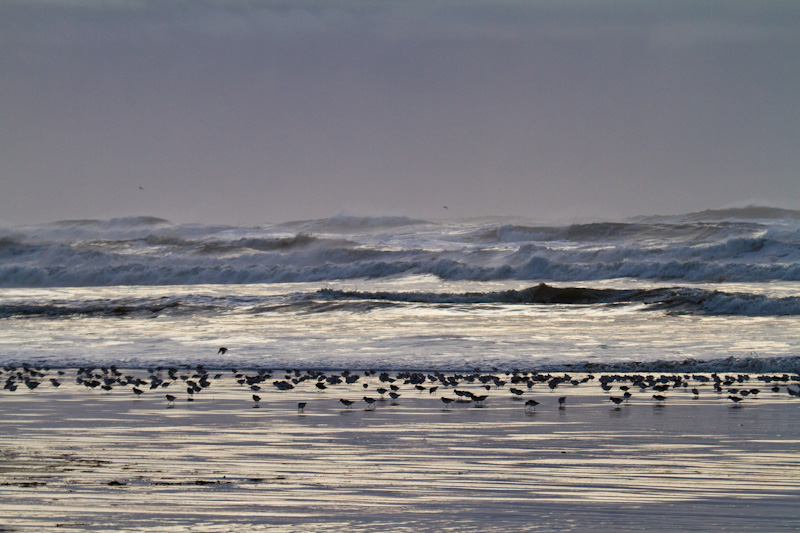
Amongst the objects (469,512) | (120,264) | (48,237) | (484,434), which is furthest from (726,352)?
(48,237)

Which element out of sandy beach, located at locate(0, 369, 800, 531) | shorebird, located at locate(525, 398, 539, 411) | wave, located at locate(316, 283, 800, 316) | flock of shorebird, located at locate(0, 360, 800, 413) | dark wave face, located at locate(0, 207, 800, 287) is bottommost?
sandy beach, located at locate(0, 369, 800, 531)

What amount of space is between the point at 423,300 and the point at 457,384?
1738 cm

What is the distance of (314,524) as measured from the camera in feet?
18.6

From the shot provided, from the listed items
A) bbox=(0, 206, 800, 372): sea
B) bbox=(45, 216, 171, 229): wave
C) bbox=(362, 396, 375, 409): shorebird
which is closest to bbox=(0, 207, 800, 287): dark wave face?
bbox=(0, 206, 800, 372): sea

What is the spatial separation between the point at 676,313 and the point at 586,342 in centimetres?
728

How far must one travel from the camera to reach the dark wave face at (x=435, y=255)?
3897 centimetres

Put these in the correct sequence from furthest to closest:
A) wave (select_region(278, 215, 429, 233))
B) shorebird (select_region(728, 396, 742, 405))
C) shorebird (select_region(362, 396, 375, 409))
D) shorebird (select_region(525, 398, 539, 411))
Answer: wave (select_region(278, 215, 429, 233)) → shorebird (select_region(728, 396, 742, 405)) → shorebird (select_region(362, 396, 375, 409)) → shorebird (select_region(525, 398, 539, 411))

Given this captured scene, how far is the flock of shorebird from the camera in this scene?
12250 millimetres

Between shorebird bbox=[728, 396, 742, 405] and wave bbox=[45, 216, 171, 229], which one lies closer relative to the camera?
shorebird bbox=[728, 396, 742, 405]

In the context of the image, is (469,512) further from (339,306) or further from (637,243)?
(637,243)

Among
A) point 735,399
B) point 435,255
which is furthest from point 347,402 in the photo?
point 435,255

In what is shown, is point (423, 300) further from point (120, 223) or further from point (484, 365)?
point (120, 223)

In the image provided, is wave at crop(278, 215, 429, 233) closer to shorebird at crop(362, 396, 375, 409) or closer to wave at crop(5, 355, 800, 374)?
wave at crop(5, 355, 800, 374)

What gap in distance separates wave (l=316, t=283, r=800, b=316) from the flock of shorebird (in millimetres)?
11330
